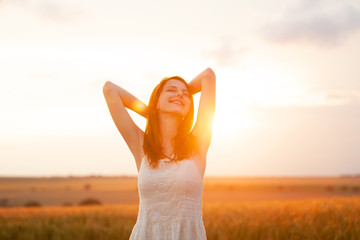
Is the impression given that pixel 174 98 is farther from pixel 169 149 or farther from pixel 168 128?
pixel 169 149

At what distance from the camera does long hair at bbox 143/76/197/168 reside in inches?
142

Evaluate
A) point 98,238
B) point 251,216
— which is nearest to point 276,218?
point 251,216

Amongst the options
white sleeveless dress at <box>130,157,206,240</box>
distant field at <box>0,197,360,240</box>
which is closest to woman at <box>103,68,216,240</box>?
white sleeveless dress at <box>130,157,206,240</box>

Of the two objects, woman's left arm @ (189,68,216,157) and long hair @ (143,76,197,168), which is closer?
long hair @ (143,76,197,168)

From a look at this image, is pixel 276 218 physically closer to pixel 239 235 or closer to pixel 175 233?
pixel 239 235

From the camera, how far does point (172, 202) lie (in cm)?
344

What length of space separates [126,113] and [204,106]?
0.75 metres

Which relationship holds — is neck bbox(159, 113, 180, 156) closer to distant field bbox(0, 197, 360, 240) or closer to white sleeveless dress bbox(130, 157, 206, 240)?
white sleeveless dress bbox(130, 157, 206, 240)

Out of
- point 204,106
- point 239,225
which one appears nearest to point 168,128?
point 204,106

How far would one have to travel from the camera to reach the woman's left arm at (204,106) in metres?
3.79

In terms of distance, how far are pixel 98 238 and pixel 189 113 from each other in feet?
17.9

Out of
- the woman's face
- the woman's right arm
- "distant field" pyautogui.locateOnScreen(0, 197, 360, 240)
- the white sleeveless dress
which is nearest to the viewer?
the white sleeveless dress

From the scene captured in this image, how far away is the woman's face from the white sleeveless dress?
50 cm

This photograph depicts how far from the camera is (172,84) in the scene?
3.84 meters
